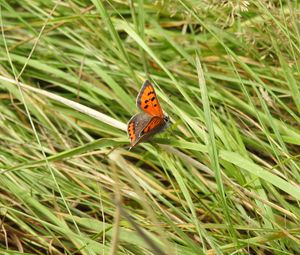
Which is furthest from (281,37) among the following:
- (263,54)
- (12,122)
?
(12,122)

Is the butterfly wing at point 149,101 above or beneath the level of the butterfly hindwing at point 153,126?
above

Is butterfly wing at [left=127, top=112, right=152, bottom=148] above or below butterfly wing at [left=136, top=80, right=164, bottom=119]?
below

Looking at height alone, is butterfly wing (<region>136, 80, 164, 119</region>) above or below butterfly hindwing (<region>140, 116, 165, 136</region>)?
above

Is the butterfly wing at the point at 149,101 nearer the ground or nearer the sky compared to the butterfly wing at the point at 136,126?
nearer the sky

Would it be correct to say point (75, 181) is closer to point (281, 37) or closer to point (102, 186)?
point (102, 186)
